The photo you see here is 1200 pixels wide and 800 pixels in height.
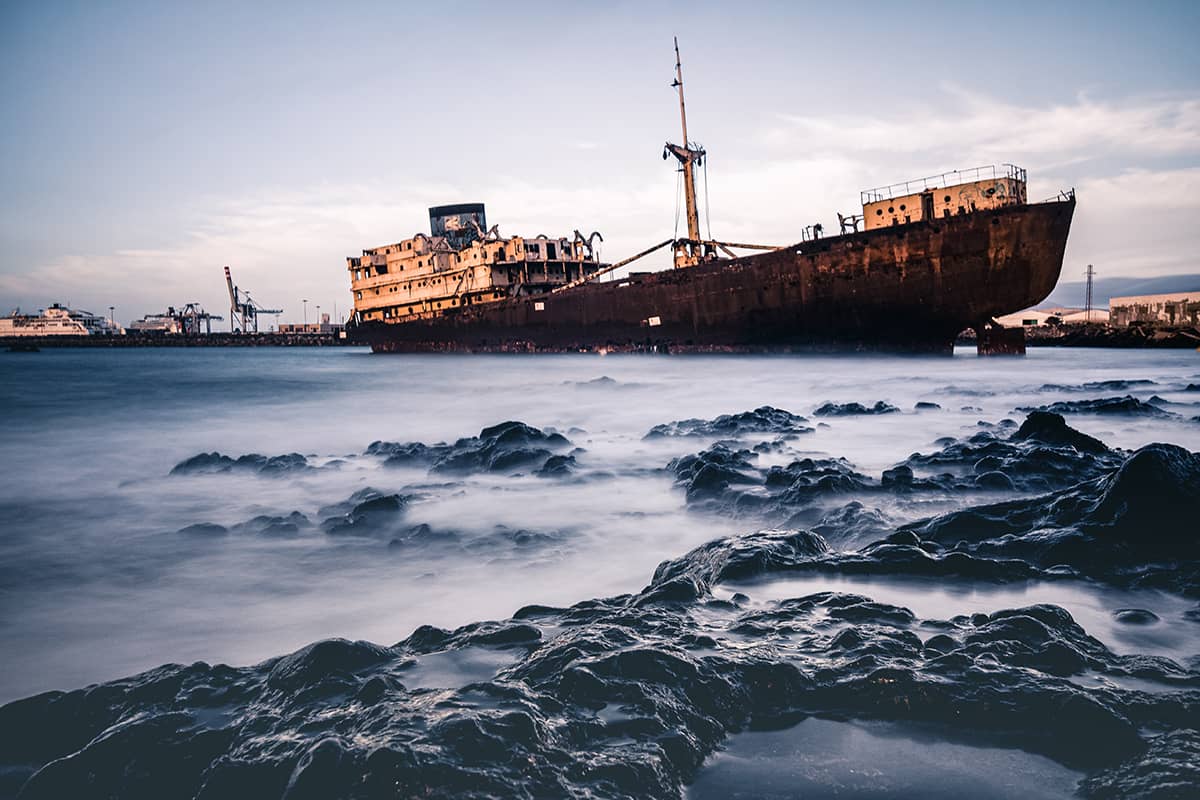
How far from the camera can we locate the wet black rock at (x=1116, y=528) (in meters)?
2.90

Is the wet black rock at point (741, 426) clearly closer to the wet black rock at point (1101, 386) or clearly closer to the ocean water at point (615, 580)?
the ocean water at point (615, 580)

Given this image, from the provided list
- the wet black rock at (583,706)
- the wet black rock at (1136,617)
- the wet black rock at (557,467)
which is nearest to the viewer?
the wet black rock at (583,706)

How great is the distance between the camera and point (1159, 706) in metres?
1.83

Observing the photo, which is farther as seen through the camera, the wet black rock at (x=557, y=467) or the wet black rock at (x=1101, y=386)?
the wet black rock at (x=1101, y=386)

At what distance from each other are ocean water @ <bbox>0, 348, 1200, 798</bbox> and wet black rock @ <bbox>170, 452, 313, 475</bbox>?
0.06 metres

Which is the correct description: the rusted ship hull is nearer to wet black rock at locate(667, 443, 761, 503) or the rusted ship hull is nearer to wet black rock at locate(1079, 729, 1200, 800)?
wet black rock at locate(667, 443, 761, 503)

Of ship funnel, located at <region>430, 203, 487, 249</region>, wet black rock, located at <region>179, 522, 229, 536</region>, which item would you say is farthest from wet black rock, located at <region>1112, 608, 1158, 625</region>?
ship funnel, located at <region>430, 203, 487, 249</region>

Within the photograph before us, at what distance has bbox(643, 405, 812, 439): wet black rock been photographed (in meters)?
8.59

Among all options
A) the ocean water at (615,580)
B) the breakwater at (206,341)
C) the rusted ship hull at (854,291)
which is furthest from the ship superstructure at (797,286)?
the breakwater at (206,341)

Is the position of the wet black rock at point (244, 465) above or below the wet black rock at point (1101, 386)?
above

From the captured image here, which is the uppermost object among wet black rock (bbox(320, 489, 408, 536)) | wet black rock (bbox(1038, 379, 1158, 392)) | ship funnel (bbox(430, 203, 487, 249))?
ship funnel (bbox(430, 203, 487, 249))

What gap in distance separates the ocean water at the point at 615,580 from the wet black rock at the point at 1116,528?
0.06ft

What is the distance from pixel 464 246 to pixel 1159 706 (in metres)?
47.1

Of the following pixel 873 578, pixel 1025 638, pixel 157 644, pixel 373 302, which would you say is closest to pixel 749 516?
pixel 873 578
